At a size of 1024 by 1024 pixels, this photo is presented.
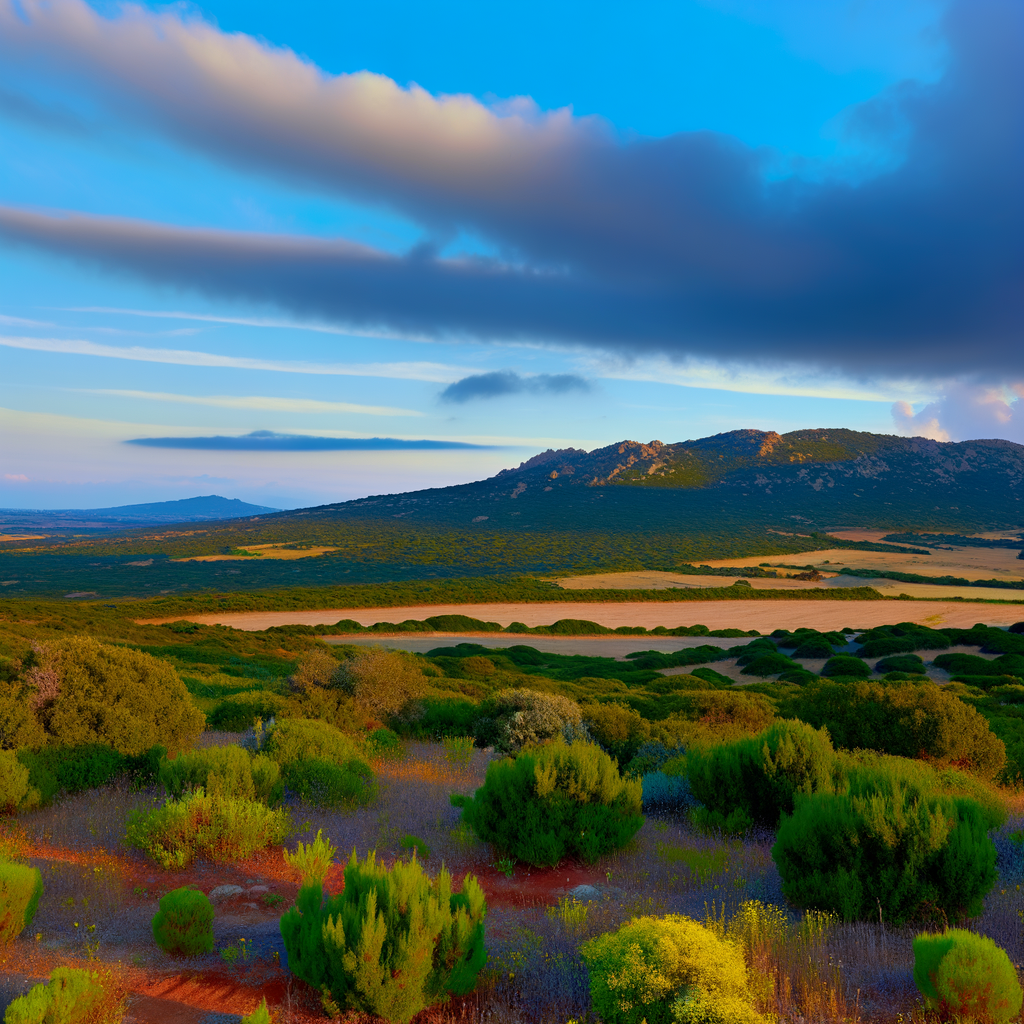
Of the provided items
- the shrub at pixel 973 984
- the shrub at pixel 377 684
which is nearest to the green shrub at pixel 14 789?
the shrub at pixel 377 684

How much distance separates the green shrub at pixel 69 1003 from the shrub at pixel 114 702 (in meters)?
6.37

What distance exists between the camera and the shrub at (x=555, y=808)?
741 cm

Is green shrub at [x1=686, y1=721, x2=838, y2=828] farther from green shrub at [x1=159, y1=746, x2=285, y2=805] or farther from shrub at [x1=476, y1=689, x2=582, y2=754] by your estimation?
green shrub at [x1=159, y1=746, x2=285, y2=805]

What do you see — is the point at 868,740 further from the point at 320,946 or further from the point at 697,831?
the point at 320,946

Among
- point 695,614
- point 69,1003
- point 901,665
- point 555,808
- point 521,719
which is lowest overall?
point 695,614

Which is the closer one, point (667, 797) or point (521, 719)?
point (667, 797)

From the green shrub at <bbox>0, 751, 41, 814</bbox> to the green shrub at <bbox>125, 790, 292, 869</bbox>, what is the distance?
2.03 m

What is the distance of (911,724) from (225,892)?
37.8 feet

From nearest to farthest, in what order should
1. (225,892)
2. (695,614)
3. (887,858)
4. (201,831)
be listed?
(887,858) < (225,892) < (201,831) < (695,614)

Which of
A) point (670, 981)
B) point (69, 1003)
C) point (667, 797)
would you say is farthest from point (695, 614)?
point (69, 1003)

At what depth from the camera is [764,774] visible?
342 inches

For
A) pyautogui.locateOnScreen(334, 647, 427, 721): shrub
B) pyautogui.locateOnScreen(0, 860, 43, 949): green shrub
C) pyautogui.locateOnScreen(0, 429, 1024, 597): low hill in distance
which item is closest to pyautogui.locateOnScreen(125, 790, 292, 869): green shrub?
pyautogui.locateOnScreen(0, 860, 43, 949): green shrub

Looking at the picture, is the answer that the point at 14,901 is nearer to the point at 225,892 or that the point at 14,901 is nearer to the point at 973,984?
the point at 225,892

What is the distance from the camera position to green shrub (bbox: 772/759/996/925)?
5.85 metres
